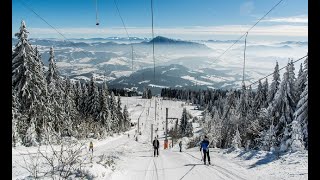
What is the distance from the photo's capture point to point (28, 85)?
44062 millimetres

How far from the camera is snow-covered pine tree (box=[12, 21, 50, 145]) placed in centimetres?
4159

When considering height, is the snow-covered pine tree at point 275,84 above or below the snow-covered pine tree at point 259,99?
above

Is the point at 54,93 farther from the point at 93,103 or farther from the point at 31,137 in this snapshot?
the point at 93,103

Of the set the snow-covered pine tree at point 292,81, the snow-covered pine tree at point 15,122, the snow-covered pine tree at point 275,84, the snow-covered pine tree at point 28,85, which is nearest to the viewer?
the snow-covered pine tree at point 15,122

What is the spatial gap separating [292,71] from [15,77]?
33.7 meters

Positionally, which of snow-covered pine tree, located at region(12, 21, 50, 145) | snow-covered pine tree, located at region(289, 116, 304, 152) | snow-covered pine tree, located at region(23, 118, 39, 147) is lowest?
snow-covered pine tree, located at region(23, 118, 39, 147)

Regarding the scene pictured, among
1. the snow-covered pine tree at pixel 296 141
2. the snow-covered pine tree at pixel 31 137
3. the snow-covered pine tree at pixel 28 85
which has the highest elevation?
the snow-covered pine tree at pixel 28 85

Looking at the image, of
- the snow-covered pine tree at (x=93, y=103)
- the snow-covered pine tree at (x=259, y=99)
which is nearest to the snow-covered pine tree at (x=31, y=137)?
the snow-covered pine tree at (x=93, y=103)

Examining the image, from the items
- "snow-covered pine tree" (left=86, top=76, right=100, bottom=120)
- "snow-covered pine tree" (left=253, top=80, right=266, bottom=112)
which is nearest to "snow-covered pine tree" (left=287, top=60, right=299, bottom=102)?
"snow-covered pine tree" (left=253, top=80, right=266, bottom=112)

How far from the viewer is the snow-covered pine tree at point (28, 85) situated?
136 feet

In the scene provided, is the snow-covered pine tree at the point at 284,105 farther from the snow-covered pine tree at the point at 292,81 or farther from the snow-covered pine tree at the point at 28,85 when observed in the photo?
the snow-covered pine tree at the point at 28,85

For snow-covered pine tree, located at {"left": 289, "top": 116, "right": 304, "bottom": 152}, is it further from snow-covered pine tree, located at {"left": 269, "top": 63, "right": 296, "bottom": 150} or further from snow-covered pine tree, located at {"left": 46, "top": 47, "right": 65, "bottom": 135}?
snow-covered pine tree, located at {"left": 46, "top": 47, "right": 65, "bottom": 135}

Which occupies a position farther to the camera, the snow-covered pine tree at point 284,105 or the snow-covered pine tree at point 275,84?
the snow-covered pine tree at point 275,84
